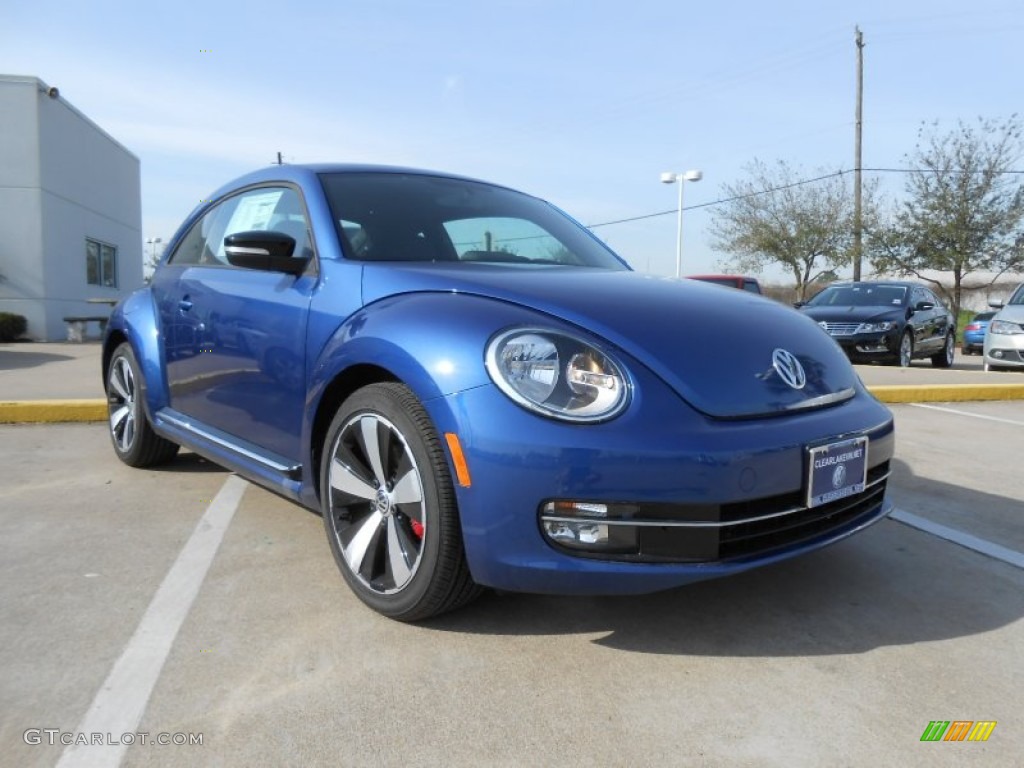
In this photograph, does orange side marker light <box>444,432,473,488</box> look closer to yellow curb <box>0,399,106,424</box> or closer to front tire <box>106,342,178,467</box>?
front tire <box>106,342,178,467</box>

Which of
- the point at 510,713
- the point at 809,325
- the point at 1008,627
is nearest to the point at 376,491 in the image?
the point at 510,713

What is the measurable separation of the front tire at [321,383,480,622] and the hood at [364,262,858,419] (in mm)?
376

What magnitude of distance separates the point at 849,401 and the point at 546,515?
115 centimetres

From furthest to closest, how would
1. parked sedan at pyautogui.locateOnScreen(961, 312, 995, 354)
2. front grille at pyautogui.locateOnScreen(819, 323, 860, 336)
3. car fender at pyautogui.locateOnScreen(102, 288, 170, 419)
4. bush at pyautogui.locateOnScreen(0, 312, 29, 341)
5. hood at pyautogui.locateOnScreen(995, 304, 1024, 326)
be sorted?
1. parked sedan at pyautogui.locateOnScreen(961, 312, 995, 354)
2. bush at pyautogui.locateOnScreen(0, 312, 29, 341)
3. front grille at pyautogui.locateOnScreen(819, 323, 860, 336)
4. hood at pyautogui.locateOnScreen(995, 304, 1024, 326)
5. car fender at pyautogui.locateOnScreen(102, 288, 170, 419)

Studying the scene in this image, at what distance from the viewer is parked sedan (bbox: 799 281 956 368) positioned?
11.0 m

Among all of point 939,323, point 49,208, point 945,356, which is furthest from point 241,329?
point 49,208

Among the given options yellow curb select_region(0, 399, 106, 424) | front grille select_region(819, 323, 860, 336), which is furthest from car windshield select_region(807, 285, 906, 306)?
yellow curb select_region(0, 399, 106, 424)

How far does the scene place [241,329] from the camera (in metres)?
3.14

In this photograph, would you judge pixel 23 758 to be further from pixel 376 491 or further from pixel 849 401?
pixel 849 401

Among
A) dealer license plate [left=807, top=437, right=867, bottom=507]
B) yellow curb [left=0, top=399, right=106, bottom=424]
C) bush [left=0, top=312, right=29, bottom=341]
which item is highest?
bush [left=0, top=312, right=29, bottom=341]

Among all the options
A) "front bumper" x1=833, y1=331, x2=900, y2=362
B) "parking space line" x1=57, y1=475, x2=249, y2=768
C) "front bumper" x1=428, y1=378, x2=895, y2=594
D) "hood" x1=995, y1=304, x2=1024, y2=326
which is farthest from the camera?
"front bumper" x1=833, y1=331, x2=900, y2=362

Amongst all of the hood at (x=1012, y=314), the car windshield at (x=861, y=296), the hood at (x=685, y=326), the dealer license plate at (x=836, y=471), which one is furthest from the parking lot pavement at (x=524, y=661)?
the car windshield at (x=861, y=296)

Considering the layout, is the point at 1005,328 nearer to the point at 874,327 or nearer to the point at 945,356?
the point at 874,327

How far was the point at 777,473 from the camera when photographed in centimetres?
→ 217
